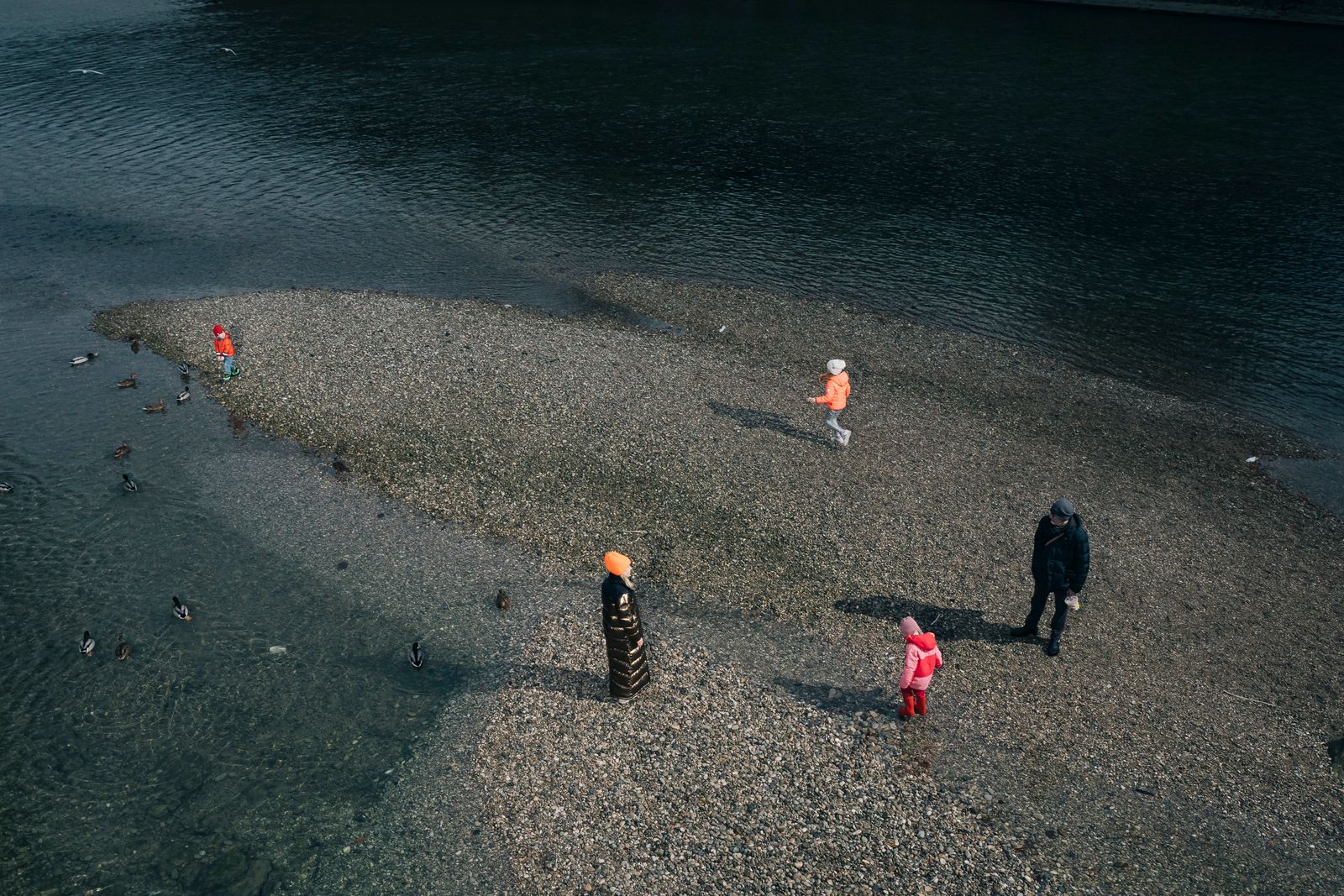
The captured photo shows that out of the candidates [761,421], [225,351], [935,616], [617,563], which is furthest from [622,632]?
[225,351]

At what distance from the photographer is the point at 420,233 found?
40406mm

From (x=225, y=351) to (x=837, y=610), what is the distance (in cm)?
2011

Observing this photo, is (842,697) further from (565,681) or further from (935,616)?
(565,681)

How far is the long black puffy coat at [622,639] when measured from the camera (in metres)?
14.8

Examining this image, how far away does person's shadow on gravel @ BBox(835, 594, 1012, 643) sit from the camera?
1747cm

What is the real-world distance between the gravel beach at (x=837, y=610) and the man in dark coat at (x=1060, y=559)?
126cm

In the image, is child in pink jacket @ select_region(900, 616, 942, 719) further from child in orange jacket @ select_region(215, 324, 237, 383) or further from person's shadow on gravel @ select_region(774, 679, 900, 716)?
child in orange jacket @ select_region(215, 324, 237, 383)

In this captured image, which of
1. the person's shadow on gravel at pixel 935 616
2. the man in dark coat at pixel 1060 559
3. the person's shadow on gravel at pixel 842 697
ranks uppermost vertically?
the man in dark coat at pixel 1060 559

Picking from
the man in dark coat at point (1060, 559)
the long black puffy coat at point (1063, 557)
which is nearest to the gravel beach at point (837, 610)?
the man in dark coat at point (1060, 559)

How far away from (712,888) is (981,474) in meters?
13.6

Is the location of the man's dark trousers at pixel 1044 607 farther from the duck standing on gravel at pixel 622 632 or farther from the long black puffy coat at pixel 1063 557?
the duck standing on gravel at pixel 622 632

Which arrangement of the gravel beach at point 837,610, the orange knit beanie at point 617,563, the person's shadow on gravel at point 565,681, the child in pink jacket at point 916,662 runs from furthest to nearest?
the person's shadow on gravel at point 565,681, the child in pink jacket at point 916,662, the orange knit beanie at point 617,563, the gravel beach at point 837,610


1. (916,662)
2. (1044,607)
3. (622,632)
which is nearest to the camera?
(916,662)

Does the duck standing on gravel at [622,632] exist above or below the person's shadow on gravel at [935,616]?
above
